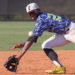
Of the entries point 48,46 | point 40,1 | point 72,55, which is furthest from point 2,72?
point 40,1

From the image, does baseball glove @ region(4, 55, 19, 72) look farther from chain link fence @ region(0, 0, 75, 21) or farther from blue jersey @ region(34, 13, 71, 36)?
chain link fence @ region(0, 0, 75, 21)

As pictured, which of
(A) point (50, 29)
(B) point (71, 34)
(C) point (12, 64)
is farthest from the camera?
(C) point (12, 64)

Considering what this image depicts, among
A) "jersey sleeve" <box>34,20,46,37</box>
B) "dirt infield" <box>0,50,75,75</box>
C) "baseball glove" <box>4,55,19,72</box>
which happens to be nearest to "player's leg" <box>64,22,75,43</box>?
"jersey sleeve" <box>34,20,46,37</box>

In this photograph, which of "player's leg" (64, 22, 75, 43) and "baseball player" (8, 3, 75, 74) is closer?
"baseball player" (8, 3, 75, 74)

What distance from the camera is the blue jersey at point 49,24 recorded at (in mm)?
7273

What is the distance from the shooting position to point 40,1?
32.1 metres

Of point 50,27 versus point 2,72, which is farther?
point 2,72

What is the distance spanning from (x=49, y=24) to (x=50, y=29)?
0.14m

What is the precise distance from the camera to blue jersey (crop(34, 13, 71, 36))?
23.9 feet

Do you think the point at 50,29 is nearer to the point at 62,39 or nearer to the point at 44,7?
the point at 62,39

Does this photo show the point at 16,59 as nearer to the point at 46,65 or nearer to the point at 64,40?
the point at 64,40

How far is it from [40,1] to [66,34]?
24588 mm

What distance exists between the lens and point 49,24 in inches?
292

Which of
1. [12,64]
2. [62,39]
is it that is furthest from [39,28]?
[12,64]
